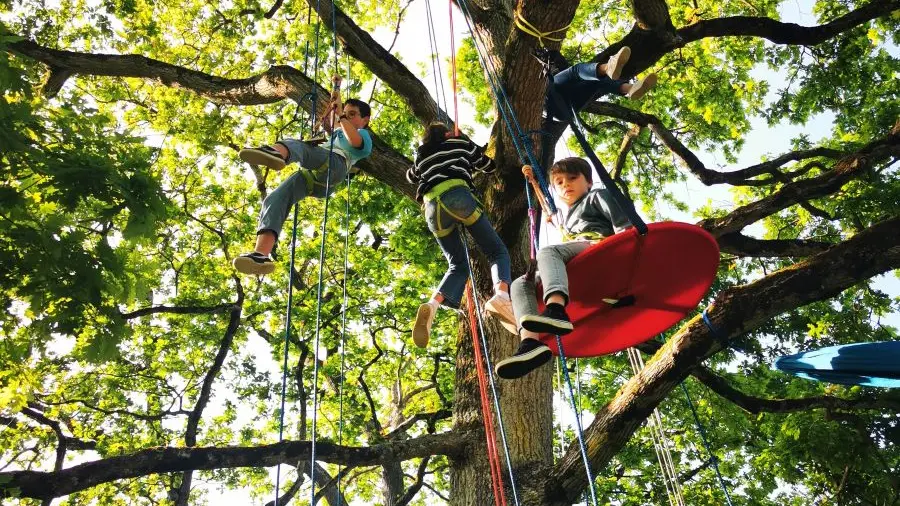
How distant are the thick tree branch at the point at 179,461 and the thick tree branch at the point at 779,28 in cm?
387

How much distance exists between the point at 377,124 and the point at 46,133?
521 centimetres

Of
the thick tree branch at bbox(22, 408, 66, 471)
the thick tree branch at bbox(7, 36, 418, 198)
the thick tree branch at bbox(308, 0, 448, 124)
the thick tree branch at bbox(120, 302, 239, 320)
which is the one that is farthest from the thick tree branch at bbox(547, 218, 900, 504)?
the thick tree branch at bbox(22, 408, 66, 471)

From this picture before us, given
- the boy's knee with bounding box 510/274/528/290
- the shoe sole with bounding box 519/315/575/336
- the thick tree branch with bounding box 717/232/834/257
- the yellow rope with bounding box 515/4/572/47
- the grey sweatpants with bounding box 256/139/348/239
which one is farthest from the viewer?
the thick tree branch with bounding box 717/232/834/257

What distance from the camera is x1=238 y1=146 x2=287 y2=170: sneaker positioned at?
12.2ft

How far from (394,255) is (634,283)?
7.49 metres

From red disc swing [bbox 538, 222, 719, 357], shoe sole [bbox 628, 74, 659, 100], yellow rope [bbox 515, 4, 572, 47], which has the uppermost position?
yellow rope [bbox 515, 4, 572, 47]

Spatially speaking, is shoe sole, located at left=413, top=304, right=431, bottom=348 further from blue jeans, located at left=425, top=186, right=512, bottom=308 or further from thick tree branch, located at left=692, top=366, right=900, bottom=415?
thick tree branch, located at left=692, top=366, right=900, bottom=415

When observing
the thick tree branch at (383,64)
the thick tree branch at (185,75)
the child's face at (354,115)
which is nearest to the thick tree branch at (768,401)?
the child's face at (354,115)

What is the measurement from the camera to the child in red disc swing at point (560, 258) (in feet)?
9.96

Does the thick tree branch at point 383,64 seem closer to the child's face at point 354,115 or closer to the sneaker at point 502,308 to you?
the child's face at point 354,115

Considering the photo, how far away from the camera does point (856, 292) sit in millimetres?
8375

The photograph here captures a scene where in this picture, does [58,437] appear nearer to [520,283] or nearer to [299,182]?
[299,182]

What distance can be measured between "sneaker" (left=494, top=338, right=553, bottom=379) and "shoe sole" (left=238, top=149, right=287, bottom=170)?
1749 millimetres

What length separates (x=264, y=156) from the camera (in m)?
3.73
